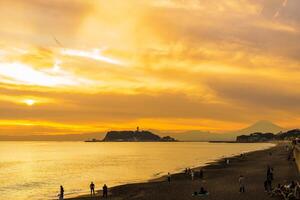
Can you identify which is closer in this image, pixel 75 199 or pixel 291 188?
pixel 291 188

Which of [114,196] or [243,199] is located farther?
[114,196]

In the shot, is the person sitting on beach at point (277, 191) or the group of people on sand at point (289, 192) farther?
the person sitting on beach at point (277, 191)

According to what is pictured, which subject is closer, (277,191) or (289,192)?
(289,192)

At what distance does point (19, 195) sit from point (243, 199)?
3472 cm

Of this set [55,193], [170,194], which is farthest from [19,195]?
[170,194]

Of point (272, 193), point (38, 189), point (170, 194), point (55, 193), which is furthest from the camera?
point (38, 189)

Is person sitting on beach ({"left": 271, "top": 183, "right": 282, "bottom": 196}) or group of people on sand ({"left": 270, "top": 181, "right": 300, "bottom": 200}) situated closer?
group of people on sand ({"left": 270, "top": 181, "right": 300, "bottom": 200})

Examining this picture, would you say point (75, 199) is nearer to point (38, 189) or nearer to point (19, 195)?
point (19, 195)

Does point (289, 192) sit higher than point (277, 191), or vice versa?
point (289, 192)

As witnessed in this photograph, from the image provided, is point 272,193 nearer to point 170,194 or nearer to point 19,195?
point 170,194

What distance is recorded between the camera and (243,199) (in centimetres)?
4059

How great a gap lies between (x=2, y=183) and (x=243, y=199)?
178 ft

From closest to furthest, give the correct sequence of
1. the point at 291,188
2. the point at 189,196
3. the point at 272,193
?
the point at 291,188
the point at 272,193
the point at 189,196

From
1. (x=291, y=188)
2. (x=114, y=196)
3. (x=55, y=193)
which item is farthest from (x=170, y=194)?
(x=55, y=193)
